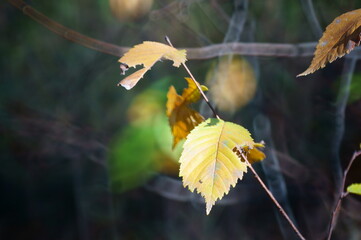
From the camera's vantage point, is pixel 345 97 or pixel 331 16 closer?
pixel 345 97

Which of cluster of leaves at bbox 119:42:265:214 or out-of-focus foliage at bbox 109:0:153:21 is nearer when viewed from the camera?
cluster of leaves at bbox 119:42:265:214

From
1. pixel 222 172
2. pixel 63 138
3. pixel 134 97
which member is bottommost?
pixel 222 172

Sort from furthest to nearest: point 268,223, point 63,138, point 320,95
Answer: point 268,223, point 63,138, point 320,95

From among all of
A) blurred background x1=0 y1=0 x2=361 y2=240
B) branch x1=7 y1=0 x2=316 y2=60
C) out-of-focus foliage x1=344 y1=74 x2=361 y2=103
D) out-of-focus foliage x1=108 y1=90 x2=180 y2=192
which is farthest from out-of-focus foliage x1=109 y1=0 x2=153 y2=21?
out-of-focus foliage x1=344 y1=74 x2=361 y2=103

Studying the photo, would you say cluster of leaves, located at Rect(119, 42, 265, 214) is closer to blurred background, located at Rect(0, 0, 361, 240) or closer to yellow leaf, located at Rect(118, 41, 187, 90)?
yellow leaf, located at Rect(118, 41, 187, 90)

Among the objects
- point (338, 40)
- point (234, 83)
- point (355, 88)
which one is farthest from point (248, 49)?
point (338, 40)

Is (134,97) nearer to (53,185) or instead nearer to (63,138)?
(63,138)

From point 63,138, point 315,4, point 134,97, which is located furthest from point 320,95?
point 63,138
